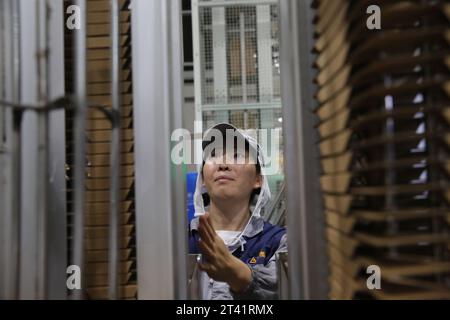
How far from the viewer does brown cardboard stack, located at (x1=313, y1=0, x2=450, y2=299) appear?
803mm

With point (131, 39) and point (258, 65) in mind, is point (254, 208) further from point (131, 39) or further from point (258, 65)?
point (131, 39)

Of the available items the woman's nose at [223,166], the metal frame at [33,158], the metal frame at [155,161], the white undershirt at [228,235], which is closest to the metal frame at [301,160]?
the metal frame at [155,161]

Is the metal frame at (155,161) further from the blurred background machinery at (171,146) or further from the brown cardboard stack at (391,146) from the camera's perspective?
the brown cardboard stack at (391,146)

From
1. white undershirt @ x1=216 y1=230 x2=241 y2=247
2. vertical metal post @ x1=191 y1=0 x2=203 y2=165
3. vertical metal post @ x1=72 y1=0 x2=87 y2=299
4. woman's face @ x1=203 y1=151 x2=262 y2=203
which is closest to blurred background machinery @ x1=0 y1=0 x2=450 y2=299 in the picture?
vertical metal post @ x1=72 y1=0 x2=87 y2=299

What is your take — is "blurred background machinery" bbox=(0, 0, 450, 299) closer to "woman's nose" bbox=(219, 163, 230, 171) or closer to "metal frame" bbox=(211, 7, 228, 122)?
"woman's nose" bbox=(219, 163, 230, 171)

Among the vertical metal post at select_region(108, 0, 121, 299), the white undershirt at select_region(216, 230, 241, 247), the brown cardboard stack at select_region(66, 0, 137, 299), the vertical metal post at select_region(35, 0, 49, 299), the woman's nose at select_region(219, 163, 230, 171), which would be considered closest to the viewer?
the vertical metal post at select_region(35, 0, 49, 299)

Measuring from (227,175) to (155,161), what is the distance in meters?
1.23

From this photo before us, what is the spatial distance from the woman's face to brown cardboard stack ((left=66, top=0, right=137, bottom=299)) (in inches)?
43.9

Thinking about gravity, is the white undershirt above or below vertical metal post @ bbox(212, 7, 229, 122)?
below

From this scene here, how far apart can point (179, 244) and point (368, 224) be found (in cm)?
52

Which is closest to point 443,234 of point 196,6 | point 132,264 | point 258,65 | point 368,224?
point 368,224

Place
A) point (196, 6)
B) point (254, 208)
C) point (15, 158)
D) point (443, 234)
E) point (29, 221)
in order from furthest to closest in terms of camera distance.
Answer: point (196, 6) → point (254, 208) → point (29, 221) → point (15, 158) → point (443, 234)

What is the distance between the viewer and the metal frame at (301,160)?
1.08 m
